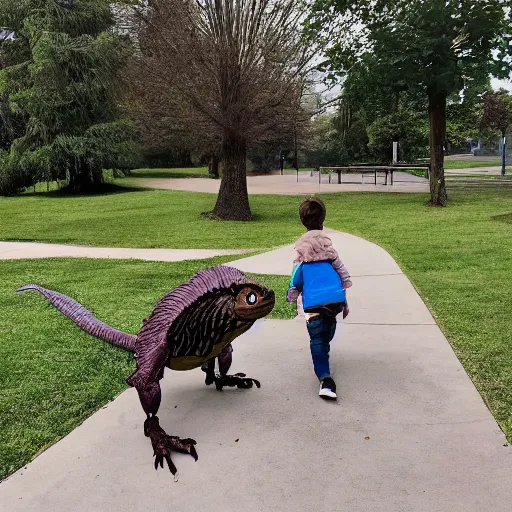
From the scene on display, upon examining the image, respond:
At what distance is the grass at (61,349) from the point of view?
121 inches

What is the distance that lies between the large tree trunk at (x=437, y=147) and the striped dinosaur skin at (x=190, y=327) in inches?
543

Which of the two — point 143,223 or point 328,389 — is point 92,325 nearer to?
point 328,389

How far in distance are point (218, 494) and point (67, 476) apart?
70cm

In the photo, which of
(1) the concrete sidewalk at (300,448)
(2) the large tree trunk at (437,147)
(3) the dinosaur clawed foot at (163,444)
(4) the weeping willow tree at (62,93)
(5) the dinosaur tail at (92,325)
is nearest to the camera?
(1) the concrete sidewalk at (300,448)

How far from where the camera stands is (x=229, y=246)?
9.94m

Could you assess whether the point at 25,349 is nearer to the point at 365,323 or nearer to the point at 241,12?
the point at 365,323

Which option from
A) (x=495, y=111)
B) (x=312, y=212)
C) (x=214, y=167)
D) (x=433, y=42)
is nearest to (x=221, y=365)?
(x=312, y=212)

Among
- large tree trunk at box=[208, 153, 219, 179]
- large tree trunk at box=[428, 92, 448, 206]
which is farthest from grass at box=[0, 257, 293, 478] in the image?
large tree trunk at box=[208, 153, 219, 179]

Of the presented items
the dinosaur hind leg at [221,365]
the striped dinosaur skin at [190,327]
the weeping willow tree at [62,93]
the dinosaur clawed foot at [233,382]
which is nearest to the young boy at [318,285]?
the dinosaur clawed foot at [233,382]

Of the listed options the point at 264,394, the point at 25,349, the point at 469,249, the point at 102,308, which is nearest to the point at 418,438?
the point at 264,394

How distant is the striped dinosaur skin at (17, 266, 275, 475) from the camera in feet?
8.86

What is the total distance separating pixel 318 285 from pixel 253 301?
0.86 metres

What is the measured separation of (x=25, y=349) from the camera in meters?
4.33

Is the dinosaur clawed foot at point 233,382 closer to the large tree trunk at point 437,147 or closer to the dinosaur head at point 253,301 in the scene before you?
the dinosaur head at point 253,301
